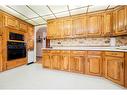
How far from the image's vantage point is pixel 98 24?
11.7ft

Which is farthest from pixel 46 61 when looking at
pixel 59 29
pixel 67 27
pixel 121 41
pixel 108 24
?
pixel 121 41

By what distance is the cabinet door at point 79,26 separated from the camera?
12.6 ft

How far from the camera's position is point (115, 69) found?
2408mm

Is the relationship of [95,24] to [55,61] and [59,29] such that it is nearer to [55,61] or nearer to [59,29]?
[59,29]

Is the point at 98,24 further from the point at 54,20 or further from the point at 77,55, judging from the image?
the point at 54,20

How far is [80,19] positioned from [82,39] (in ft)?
2.51

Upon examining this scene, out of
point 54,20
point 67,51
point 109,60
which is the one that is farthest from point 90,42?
point 54,20

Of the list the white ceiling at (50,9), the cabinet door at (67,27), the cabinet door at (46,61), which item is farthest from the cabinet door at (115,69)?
the cabinet door at (46,61)

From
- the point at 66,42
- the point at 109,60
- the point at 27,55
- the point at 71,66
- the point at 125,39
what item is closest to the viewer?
the point at 109,60

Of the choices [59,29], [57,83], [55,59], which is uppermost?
[59,29]

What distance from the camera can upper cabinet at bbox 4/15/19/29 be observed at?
3.86m

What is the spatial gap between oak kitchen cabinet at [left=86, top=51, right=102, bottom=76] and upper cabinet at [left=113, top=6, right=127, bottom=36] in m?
0.85

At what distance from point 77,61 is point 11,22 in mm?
3009

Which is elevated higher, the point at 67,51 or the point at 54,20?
the point at 54,20
